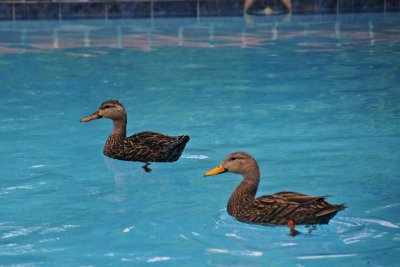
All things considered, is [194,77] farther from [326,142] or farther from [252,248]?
[252,248]

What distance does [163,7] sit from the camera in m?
30.3

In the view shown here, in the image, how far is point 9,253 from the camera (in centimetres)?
781

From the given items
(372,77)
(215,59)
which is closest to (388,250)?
(372,77)

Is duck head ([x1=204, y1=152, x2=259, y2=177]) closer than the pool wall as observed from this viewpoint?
Yes

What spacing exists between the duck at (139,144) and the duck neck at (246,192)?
7.22ft

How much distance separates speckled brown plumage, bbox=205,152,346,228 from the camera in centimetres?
789

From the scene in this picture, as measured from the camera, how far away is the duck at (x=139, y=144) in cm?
1077

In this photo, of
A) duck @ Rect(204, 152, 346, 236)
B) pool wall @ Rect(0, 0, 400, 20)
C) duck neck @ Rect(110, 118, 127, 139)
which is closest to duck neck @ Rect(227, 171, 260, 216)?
duck @ Rect(204, 152, 346, 236)

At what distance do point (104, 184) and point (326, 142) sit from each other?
3.01 metres

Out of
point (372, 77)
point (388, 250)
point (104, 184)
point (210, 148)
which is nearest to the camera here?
point (388, 250)

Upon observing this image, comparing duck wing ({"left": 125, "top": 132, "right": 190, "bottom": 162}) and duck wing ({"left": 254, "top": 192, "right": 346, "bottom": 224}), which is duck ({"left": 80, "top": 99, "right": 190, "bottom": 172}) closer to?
duck wing ({"left": 125, "top": 132, "right": 190, "bottom": 162})

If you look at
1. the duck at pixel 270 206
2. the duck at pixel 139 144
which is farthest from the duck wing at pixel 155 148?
the duck at pixel 270 206

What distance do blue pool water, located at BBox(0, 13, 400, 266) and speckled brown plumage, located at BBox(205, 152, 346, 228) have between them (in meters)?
0.11

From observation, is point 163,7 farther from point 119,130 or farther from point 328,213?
point 328,213
